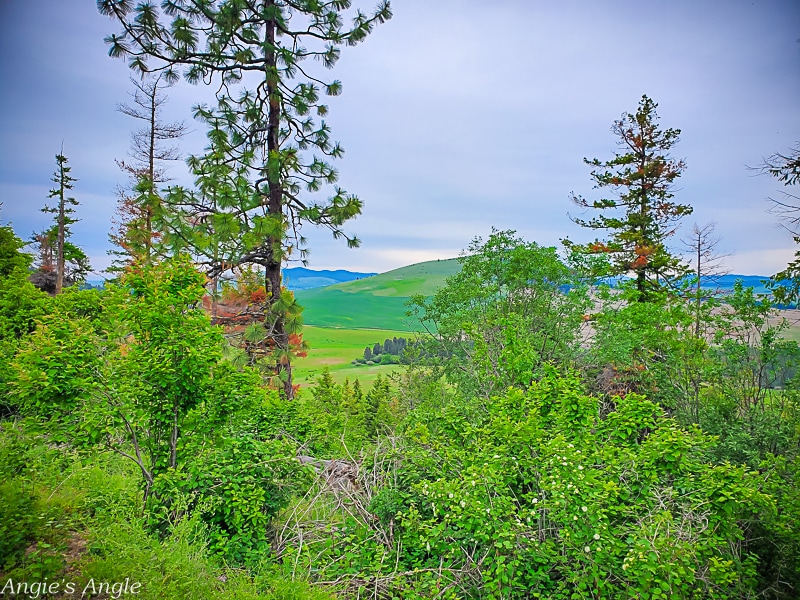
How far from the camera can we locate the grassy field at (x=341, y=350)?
3173cm

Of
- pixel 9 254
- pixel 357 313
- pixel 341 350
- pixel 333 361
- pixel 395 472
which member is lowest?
pixel 333 361

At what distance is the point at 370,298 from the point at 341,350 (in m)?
26.3

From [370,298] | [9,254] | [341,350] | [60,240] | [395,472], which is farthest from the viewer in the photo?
[370,298]

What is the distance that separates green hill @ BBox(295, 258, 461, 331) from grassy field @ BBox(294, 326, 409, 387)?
4416 millimetres

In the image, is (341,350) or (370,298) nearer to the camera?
(341,350)

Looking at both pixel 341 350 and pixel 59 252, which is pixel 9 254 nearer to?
pixel 59 252

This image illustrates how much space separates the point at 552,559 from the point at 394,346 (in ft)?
92.4

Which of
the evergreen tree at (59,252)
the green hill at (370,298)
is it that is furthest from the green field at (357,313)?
the evergreen tree at (59,252)

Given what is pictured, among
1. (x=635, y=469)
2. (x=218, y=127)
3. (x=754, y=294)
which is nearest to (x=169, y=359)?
(x=635, y=469)

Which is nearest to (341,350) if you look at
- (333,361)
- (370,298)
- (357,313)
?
(333,361)

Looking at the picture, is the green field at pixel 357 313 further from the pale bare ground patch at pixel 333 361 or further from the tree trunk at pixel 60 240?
the tree trunk at pixel 60 240

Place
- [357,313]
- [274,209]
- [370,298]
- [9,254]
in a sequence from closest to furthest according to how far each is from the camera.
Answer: [274,209] < [9,254] < [357,313] < [370,298]

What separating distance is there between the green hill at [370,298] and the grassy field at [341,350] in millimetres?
4416

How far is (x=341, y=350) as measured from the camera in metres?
43.0
